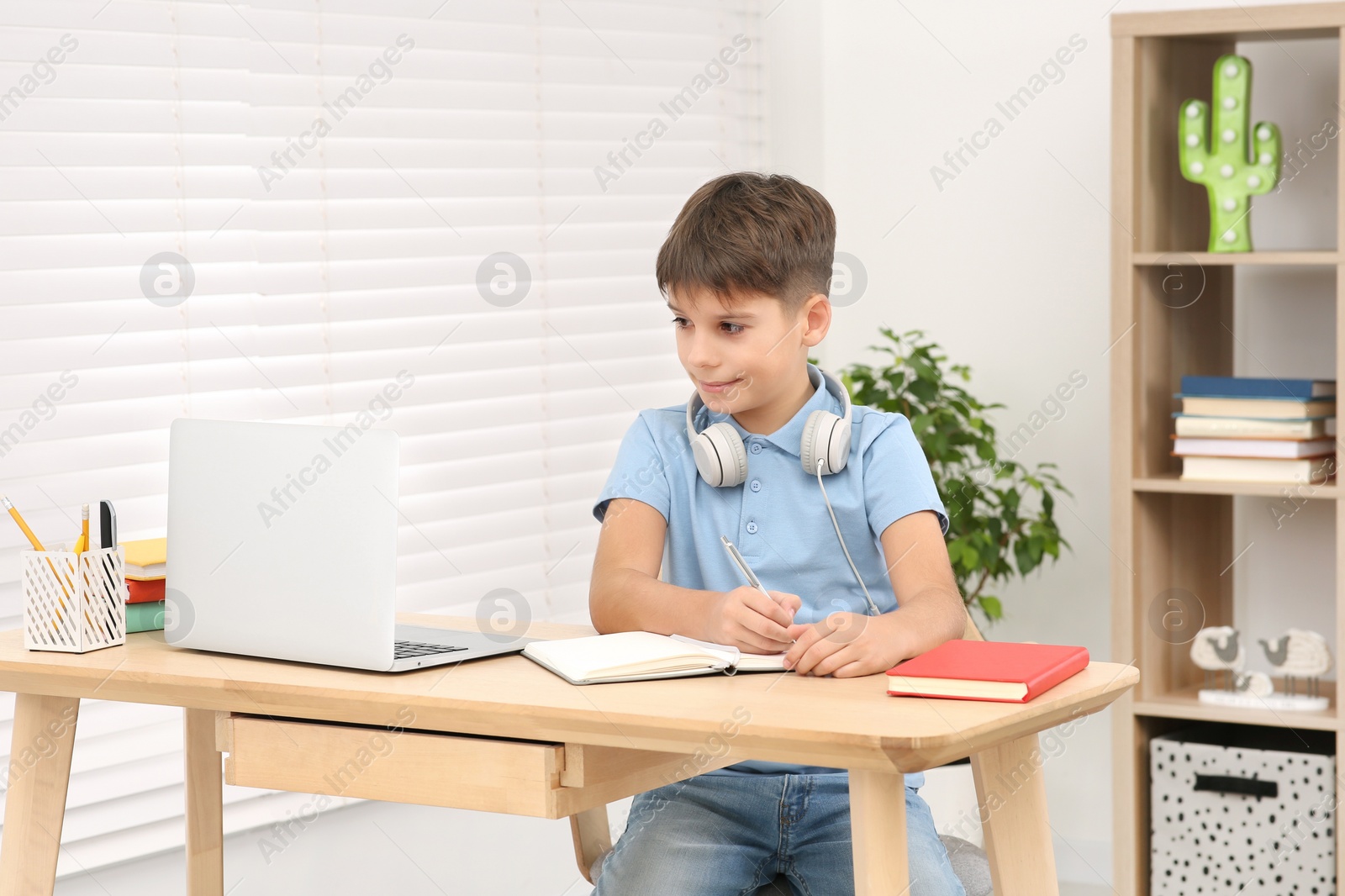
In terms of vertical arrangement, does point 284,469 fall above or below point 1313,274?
below

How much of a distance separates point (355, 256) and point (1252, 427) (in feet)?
5.59

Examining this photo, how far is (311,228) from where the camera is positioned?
8.76 feet

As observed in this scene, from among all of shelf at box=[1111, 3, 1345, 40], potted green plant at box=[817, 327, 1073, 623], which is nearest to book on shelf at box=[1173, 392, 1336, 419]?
potted green plant at box=[817, 327, 1073, 623]

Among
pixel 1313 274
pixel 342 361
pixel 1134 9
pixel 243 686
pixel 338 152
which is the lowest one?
pixel 243 686

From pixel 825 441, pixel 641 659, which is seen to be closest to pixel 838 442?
pixel 825 441

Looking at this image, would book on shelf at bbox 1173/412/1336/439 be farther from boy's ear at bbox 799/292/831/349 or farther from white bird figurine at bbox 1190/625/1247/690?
boy's ear at bbox 799/292/831/349

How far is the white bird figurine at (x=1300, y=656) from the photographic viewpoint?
9.04ft

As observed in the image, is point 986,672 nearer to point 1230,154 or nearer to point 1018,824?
point 1018,824

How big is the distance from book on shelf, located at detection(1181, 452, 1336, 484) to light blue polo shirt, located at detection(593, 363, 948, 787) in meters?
1.16

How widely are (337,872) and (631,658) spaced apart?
1.55 metres

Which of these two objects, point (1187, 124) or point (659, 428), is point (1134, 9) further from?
point (659, 428)

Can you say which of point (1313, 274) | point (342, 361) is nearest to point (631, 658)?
point (342, 361)

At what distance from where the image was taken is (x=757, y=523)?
5.94ft

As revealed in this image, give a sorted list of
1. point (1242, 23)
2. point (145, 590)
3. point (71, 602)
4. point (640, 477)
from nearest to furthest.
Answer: point (71, 602)
point (145, 590)
point (640, 477)
point (1242, 23)
